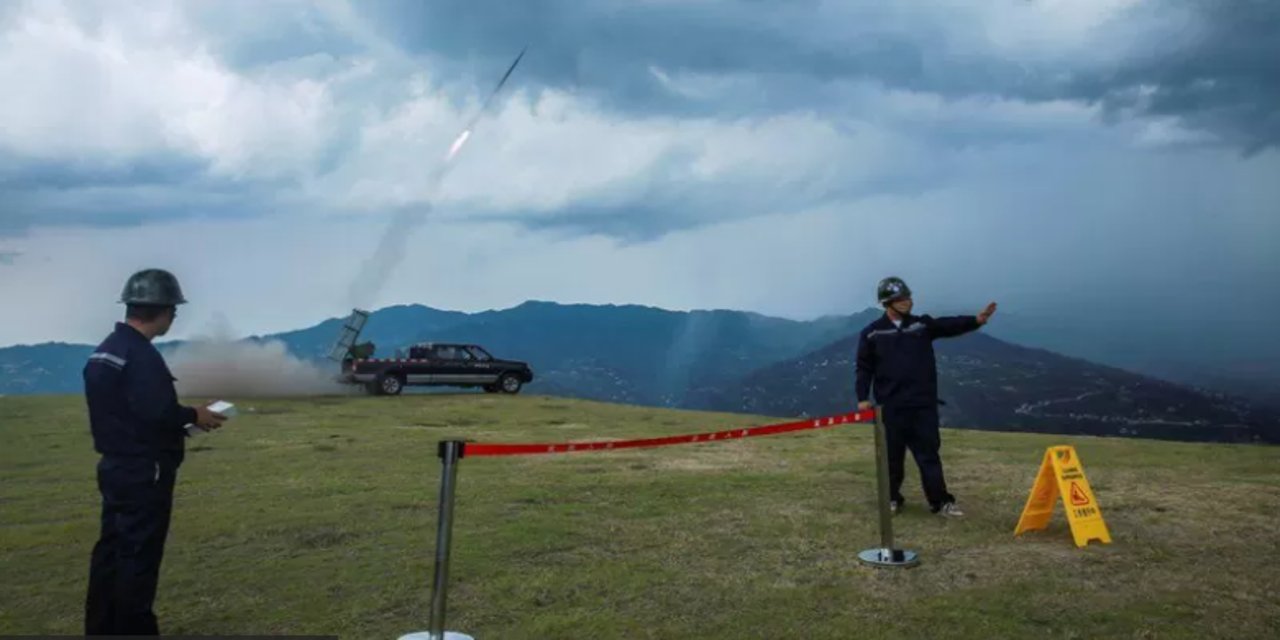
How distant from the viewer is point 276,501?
30.0 ft

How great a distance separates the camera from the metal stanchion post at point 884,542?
6.27 meters

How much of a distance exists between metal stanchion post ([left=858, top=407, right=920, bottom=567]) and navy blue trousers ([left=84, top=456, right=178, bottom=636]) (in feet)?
15.5

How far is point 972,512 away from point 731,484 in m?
2.77

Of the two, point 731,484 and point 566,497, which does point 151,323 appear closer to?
point 566,497

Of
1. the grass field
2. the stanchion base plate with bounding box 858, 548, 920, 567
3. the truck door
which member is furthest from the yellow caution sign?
the truck door

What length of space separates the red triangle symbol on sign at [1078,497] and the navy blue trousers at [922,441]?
116 cm

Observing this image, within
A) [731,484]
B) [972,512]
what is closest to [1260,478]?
[972,512]

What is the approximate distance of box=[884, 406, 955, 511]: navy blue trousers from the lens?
7910 mm

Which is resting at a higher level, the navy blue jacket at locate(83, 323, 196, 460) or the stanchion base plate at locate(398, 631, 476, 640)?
the navy blue jacket at locate(83, 323, 196, 460)

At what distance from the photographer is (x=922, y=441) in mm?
7922

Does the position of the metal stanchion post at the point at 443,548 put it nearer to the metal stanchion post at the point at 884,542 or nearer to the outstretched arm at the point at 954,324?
the metal stanchion post at the point at 884,542

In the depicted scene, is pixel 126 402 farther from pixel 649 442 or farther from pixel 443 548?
pixel 649 442

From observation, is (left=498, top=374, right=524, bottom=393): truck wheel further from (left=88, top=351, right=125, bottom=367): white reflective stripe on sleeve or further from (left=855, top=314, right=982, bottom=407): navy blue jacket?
(left=88, top=351, right=125, bottom=367): white reflective stripe on sleeve

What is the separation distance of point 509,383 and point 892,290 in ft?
70.1
